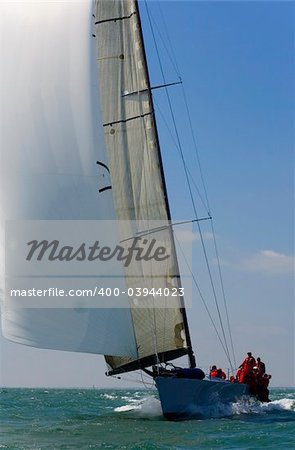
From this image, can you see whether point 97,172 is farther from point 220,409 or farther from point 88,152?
point 220,409

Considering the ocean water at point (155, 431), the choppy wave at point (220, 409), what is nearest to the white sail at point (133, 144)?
the choppy wave at point (220, 409)

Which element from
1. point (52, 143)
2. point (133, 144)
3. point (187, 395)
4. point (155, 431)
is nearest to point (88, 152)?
point (52, 143)

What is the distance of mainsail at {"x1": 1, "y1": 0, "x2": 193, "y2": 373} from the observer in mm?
17172

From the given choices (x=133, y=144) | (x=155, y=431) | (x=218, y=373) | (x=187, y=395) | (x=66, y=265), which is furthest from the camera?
(x=218, y=373)

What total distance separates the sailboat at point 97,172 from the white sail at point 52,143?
2cm

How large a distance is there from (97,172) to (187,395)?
5.38 meters

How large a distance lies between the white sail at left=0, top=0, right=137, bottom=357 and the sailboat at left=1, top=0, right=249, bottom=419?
2 cm

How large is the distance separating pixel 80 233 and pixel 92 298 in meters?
1.42

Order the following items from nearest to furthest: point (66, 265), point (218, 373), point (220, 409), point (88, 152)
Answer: point (66, 265) → point (88, 152) → point (220, 409) → point (218, 373)

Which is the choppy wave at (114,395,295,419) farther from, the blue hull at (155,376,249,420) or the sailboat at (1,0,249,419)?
the sailboat at (1,0,249,419)

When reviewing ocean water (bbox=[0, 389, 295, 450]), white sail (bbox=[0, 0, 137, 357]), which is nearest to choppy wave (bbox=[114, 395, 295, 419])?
ocean water (bbox=[0, 389, 295, 450])

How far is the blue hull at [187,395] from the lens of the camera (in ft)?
57.5

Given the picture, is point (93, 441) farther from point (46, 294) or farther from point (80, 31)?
point (80, 31)

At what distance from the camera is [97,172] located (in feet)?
59.0
